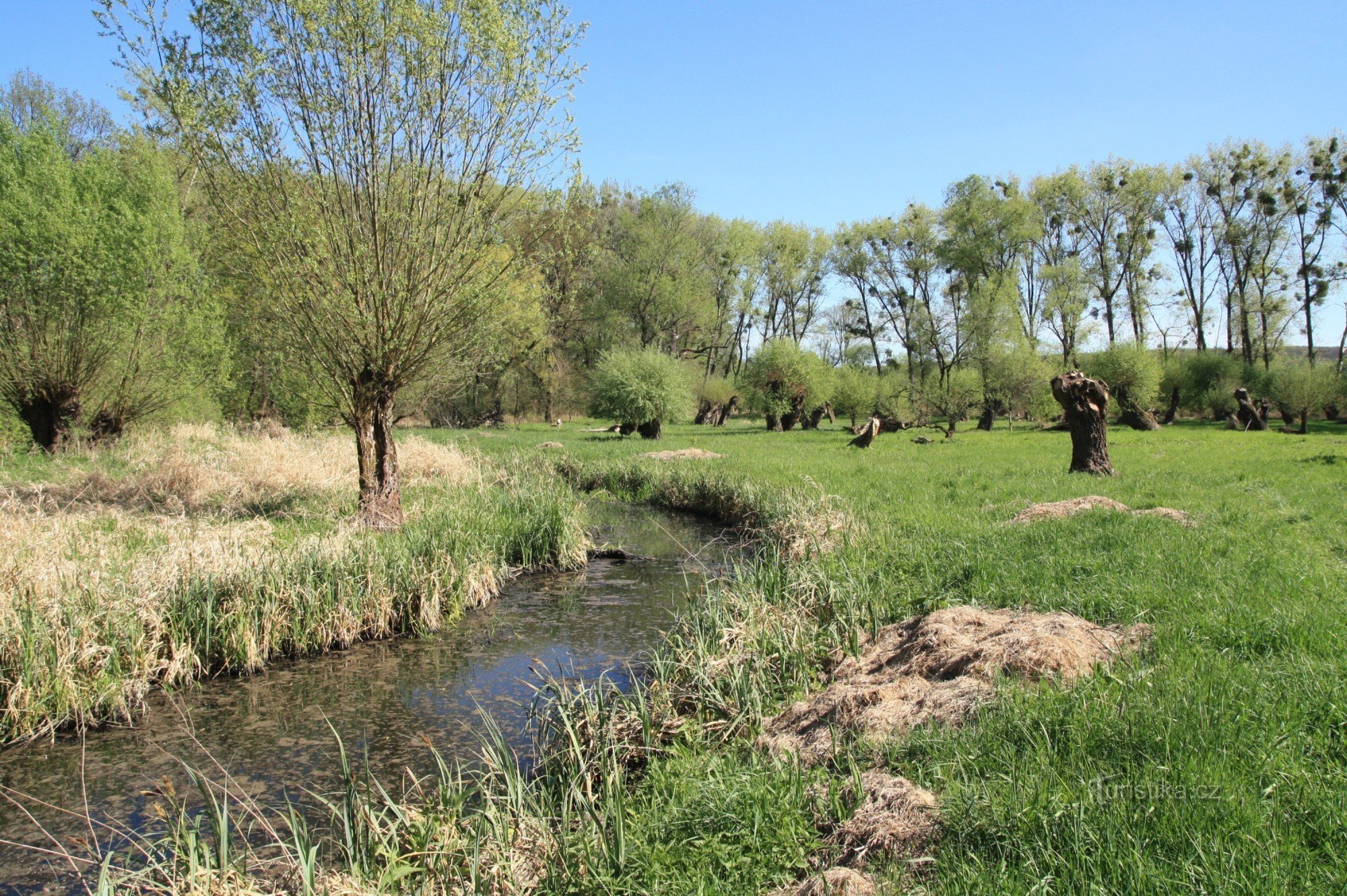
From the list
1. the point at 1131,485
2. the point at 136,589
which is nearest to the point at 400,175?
the point at 136,589

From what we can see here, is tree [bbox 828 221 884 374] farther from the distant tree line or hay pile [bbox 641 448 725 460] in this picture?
hay pile [bbox 641 448 725 460]

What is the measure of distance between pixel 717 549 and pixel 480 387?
39.9 meters

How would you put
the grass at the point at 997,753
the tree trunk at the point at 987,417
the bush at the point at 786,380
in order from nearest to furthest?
the grass at the point at 997,753
the tree trunk at the point at 987,417
the bush at the point at 786,380

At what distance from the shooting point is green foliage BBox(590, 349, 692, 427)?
34812 millimetres

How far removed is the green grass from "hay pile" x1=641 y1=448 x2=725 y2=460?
10.1m

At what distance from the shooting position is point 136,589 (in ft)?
25.9

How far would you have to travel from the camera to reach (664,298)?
52.4m

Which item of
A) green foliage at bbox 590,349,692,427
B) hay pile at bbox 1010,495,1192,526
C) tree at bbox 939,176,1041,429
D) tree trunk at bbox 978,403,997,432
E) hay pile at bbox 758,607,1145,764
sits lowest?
hay pile at bbox 758,607,1145,764

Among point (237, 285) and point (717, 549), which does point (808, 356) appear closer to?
point (717, 549)

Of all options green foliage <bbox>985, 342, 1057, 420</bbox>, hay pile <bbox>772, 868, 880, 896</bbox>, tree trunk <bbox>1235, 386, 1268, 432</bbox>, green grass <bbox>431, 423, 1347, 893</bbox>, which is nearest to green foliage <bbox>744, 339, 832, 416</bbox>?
green foliage <bbox>985, 342, 1057, 420</bbox>

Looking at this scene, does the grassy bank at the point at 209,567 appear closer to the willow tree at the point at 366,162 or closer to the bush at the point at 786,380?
the willow tree at the point at 366,162

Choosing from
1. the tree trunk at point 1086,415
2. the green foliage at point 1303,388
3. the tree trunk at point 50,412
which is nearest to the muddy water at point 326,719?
the tree trunk at point 1086,415

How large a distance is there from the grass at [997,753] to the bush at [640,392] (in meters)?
24.5

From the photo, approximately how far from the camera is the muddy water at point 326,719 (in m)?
5.72
